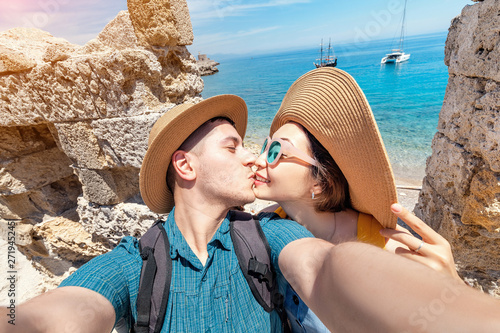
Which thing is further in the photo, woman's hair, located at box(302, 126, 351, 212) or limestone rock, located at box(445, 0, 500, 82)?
woman's hair, located at box(302, 126, 351, 212)

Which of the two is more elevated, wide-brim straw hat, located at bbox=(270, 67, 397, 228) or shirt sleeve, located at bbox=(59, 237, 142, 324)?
wide-brim straw hat, located at bbox=(270, 67, 397, 228)

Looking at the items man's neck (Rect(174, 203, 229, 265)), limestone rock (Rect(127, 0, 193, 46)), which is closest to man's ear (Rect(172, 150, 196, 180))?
man's neck (Rect(174, 203, 229, 265))

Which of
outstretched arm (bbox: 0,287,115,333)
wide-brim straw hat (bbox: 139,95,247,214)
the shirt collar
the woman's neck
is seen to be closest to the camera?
outstretched arm (bbox: 0,287,115,333)

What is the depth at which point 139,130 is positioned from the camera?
101 inches

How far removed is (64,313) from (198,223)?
3.18 feet

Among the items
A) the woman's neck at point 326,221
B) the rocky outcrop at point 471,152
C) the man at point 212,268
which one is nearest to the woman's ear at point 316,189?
the woman's neck at point 326,221

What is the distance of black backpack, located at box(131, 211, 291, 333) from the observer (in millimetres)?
1474

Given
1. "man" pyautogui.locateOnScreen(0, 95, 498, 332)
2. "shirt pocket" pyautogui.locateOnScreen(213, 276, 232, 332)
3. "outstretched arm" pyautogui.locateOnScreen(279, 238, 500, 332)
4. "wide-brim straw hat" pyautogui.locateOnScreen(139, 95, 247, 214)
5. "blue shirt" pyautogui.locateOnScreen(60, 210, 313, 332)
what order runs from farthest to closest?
"wide-brim straw hat" pyautogui.locateOnScreen(139, 95, 247, 214) < "shirt pocket" pyautogui.locateOnScreen(213, 276, 232, 332) < "blue shirt" pyautogui.locateOnScreen(60, 210, 313, 332) < "man" pyautogui.locateOnScreen(0, 95, 498, 332) < "outstretched arm" pyautogui.locateOnScreen(279, 238, 500, 332)

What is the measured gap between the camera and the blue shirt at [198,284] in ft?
4.78

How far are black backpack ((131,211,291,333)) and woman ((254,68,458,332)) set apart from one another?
26 cm

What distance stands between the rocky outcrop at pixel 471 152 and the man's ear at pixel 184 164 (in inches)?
78.0

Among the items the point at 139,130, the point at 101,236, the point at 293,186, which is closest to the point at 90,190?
the point at 101,236

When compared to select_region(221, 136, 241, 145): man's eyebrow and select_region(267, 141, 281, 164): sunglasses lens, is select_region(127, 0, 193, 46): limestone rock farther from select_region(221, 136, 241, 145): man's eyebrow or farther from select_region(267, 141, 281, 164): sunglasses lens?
select_region(267, 141, 281, 164): sunglasses lens

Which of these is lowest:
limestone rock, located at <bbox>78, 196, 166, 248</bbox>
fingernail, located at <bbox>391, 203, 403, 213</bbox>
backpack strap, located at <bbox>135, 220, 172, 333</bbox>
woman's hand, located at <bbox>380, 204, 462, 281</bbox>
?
limestone rock, located at <bbox>78, 196, 166, 248</bbox>
